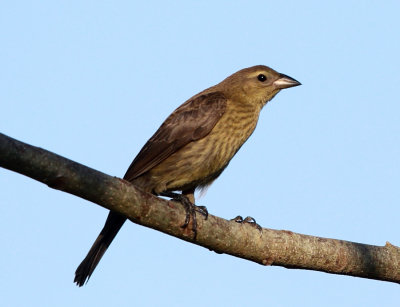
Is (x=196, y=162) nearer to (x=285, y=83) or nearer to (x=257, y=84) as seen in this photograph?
(x=257, y=84)

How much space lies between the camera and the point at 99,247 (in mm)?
5664

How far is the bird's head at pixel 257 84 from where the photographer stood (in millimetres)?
6582

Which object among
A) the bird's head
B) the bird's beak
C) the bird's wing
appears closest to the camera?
the bird's wing

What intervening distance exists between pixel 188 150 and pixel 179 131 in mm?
284

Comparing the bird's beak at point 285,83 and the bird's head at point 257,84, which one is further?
the bird's beak at point 285,83

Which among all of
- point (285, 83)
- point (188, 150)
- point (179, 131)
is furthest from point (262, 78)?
point (188, 150)

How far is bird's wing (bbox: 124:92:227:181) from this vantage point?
5840 millimetres

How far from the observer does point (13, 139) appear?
3.30 meters

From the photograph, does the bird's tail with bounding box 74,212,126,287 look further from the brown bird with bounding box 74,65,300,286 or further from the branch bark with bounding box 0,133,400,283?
the branch bark with bounding box 0,133,400,283

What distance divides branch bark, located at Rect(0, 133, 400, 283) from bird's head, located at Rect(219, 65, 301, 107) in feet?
6.89

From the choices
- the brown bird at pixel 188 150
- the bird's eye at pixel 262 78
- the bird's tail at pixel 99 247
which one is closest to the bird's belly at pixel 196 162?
the brown bird at pixel 188 150

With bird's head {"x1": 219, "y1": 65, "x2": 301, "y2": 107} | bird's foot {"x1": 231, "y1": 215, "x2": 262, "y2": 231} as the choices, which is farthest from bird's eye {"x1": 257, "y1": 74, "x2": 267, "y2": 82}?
bird's foot {"x1": 231, "y1": 215, "x2": 262, "y2": 231}

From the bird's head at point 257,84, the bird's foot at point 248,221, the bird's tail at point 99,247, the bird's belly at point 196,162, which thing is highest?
the bird's head at point 257,84

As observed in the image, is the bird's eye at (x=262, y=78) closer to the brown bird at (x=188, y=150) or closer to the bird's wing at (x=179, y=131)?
the brown bird at (x=188, y=150)
